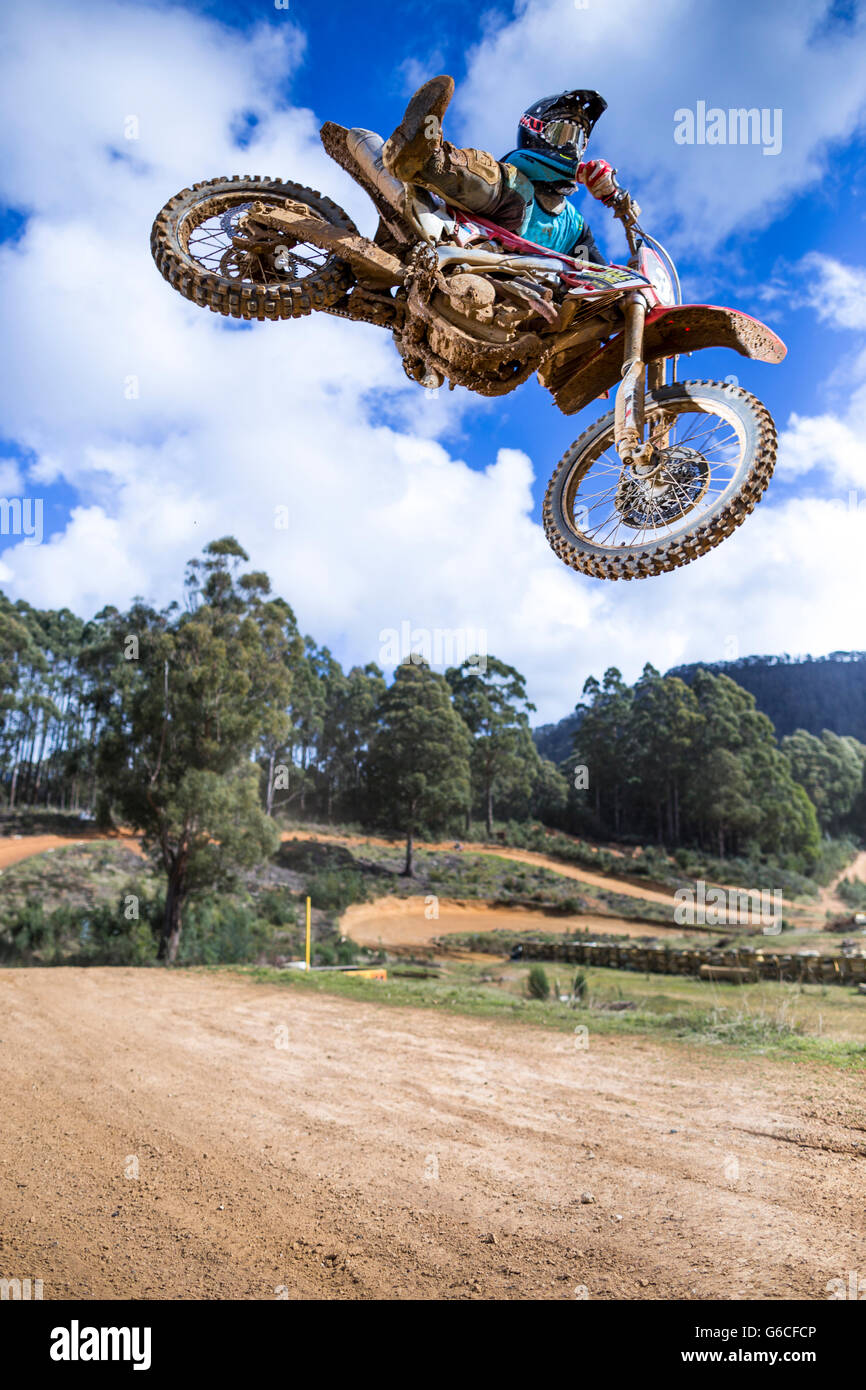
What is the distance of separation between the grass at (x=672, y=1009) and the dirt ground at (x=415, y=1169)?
1.10m

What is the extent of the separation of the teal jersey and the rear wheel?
0.82 m

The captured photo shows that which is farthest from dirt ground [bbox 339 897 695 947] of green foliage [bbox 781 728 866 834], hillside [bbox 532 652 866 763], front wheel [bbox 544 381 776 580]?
hillside [bbox 532 652 866 763]

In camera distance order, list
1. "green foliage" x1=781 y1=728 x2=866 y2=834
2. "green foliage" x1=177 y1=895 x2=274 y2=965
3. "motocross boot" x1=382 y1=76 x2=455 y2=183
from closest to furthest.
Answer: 1. "motocross boot" x1=382 y1=76 x2=455 y2=183
2. "green foliage" x1=177 y1=895 x2=274 y2=965
3. "green foliage" x1=781 y1=728 x2=866 y2=834

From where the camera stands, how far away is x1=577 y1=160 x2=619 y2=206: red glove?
3.91 meters

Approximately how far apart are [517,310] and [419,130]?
0.78 meters

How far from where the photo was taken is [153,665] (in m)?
21.5

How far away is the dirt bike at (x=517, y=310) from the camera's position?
3459 mm

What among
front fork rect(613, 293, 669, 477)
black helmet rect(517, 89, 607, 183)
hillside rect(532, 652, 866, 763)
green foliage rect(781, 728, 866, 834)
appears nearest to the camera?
A: front fork rect(613, 293, 669, 477)

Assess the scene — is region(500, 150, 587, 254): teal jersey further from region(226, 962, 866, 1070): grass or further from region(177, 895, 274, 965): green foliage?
region(177, 895, 274, 965): green foliage

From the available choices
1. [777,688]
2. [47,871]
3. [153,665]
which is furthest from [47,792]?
[777,688]

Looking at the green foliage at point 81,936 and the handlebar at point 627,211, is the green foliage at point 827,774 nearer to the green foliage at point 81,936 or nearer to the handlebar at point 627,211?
the green foliage at point 81,936

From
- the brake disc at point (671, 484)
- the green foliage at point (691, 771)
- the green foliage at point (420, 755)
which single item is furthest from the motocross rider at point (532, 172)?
the green foliage at point (691, 771)

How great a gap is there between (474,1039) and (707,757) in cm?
5239
